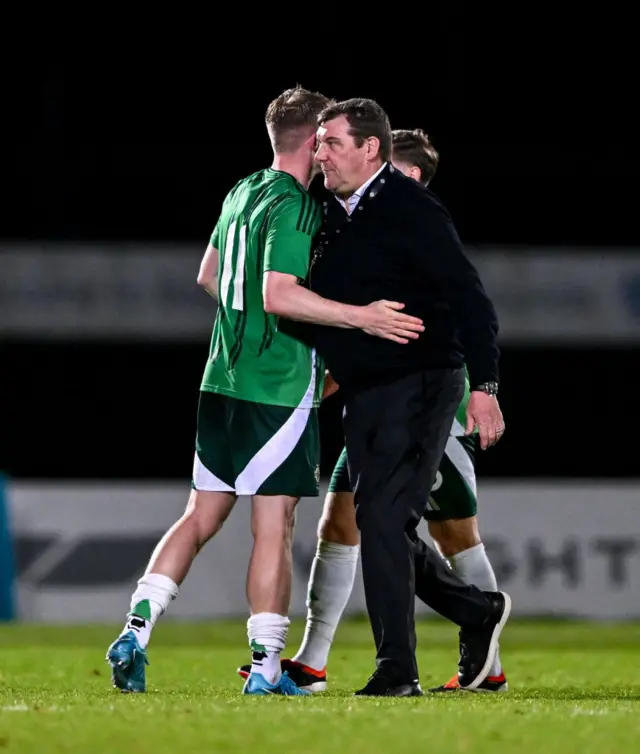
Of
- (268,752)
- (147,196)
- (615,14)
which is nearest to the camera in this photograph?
(268,752)

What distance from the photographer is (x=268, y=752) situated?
3.71 meters

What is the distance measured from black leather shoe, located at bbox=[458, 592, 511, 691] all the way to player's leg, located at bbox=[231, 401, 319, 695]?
2.31 ft

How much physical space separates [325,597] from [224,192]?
1500cm

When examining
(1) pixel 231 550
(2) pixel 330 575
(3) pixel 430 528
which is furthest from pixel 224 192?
(2) pixel 330 575

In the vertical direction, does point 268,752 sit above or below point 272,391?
below

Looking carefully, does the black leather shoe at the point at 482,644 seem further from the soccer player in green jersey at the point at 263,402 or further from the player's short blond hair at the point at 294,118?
the player's short blond hair at the point at 294,118

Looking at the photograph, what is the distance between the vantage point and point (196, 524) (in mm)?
5523

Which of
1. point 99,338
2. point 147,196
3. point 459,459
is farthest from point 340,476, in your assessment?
point 147,196

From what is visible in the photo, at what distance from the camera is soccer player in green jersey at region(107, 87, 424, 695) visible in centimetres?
531

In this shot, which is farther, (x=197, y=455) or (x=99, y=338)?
(x=99, y=338)

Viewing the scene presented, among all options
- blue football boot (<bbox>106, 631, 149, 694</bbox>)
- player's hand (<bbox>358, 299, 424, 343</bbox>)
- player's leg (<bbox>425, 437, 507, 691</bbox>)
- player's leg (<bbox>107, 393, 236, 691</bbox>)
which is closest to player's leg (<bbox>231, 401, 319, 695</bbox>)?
player's leg (<bbox>107, 393, 236, 691</bbox>)

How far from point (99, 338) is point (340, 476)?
13.6 m

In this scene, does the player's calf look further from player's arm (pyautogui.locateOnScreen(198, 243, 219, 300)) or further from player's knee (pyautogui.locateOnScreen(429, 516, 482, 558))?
player's knee (pyautogui.locateOnScreen(429, 516, 482, 558))

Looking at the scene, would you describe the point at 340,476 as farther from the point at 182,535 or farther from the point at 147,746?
the point at 147,746
